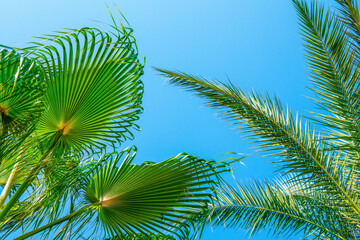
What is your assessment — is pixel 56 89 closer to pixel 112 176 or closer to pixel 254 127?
pixel 112 176

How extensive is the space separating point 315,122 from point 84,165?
206 centimetres

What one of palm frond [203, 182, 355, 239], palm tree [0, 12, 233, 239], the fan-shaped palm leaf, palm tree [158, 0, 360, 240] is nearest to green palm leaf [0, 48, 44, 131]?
palm tree [0, 12, 233, 239]

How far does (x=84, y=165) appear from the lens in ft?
7.88

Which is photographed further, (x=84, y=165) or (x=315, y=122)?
(x=315, y=122)

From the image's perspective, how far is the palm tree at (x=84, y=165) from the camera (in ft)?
7.14

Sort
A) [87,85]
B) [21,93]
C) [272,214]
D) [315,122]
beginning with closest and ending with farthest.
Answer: [21,93] < [87,85] < [315,122] < [272,214]

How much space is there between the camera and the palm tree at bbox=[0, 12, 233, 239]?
2.18 metres

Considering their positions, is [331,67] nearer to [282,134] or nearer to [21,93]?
[282,134]

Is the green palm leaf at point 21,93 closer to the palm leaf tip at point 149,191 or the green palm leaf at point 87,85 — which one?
the green palm leaf at point 87,85

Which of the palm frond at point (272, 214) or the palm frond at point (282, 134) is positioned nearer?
the palm frond at point (282, 134)

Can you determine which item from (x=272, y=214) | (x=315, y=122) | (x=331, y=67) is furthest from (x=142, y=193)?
(x=272, y=214)

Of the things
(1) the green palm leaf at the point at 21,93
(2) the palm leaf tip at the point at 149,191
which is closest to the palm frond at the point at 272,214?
(2) the palm leaf tip at the point at 149,191

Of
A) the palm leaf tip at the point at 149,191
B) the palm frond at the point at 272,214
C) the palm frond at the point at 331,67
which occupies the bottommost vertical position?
the palm frond at the point at 272,214

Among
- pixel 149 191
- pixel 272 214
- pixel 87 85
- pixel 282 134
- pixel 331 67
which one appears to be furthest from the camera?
pixel 272 214
